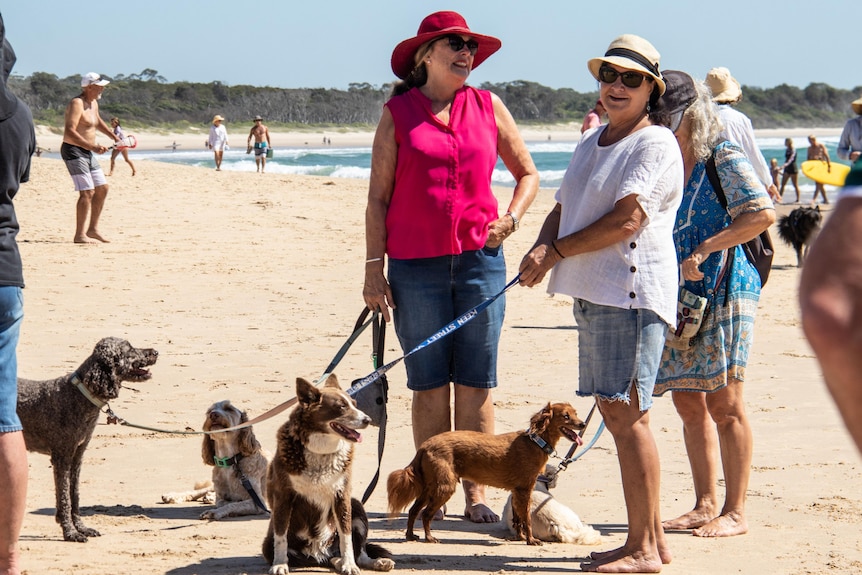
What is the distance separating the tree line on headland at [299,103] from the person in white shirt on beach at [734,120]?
73586mm

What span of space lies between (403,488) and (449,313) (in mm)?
851

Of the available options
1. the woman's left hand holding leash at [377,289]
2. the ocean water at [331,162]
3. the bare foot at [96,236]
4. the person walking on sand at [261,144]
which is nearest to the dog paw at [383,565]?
the woman's left hand holding leash at [377,289]

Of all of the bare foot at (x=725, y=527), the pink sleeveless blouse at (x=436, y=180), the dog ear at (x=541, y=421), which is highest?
the pink sleeveless blouse at (x=436, y=180)

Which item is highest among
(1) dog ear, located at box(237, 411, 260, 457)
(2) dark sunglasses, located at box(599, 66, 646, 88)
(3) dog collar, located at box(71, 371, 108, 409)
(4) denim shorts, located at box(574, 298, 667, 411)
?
(2) dark sunglasses, located at box(599, 66, 646, 88)

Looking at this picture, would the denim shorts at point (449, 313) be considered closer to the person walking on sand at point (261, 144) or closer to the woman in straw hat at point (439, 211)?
the woman in straw hat at point (439, 211)

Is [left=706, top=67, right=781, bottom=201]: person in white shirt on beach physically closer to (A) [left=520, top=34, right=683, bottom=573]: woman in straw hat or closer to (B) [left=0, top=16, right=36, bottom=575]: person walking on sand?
(A) [left=520, top=34, right=683, bottom=573]: woman in straw hat

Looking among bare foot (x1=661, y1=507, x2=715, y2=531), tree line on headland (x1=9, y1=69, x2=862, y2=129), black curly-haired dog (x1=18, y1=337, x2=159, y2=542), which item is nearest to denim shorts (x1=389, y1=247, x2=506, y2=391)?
bare foot (x1=661, y1=507, x2=715, y2=531)

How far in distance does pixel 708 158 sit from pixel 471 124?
1.11 meters

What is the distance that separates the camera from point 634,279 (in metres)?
4.41

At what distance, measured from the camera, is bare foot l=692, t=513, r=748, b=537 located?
16.8 feet

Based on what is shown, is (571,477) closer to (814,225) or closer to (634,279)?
(634,279)

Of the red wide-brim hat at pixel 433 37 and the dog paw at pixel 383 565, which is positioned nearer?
the dog paw at pixel 383 565

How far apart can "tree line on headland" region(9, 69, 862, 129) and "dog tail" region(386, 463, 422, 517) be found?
74.0 meters

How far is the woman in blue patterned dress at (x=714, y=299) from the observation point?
16.3ft
